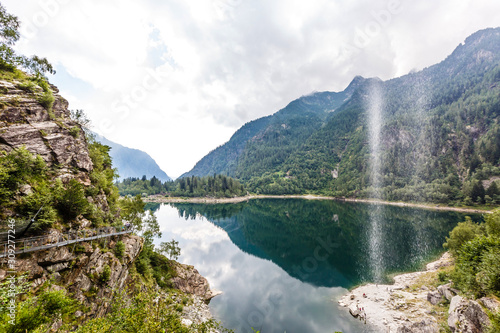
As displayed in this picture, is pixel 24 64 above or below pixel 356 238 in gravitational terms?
above

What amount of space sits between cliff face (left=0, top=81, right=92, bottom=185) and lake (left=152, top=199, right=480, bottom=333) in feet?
93.3

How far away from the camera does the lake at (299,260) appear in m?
30.0

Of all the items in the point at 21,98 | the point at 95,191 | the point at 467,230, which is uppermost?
the point at 21,98

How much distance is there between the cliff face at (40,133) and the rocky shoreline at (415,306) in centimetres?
3751

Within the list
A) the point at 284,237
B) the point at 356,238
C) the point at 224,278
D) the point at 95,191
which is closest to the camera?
the point at 95,191

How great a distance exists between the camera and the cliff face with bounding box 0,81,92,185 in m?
18.0

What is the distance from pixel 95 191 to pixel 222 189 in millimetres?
159736

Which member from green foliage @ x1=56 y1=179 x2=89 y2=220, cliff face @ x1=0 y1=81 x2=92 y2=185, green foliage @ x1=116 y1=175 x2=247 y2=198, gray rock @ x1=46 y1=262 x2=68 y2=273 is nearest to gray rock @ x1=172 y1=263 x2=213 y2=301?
gray rock @ x1=46 y1=262 x2=68 y2=273

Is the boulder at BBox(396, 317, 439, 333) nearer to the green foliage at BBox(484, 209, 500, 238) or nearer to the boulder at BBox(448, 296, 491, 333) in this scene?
the boulder at BBox(448, 296, 491, 333)

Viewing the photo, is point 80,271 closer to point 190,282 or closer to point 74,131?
point 74,131

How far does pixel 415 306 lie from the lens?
27109 mm

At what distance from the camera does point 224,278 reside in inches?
1736

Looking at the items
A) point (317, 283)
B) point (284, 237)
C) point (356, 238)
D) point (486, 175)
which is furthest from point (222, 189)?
point (486, 175)

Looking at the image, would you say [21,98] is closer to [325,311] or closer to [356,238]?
[325,311]
